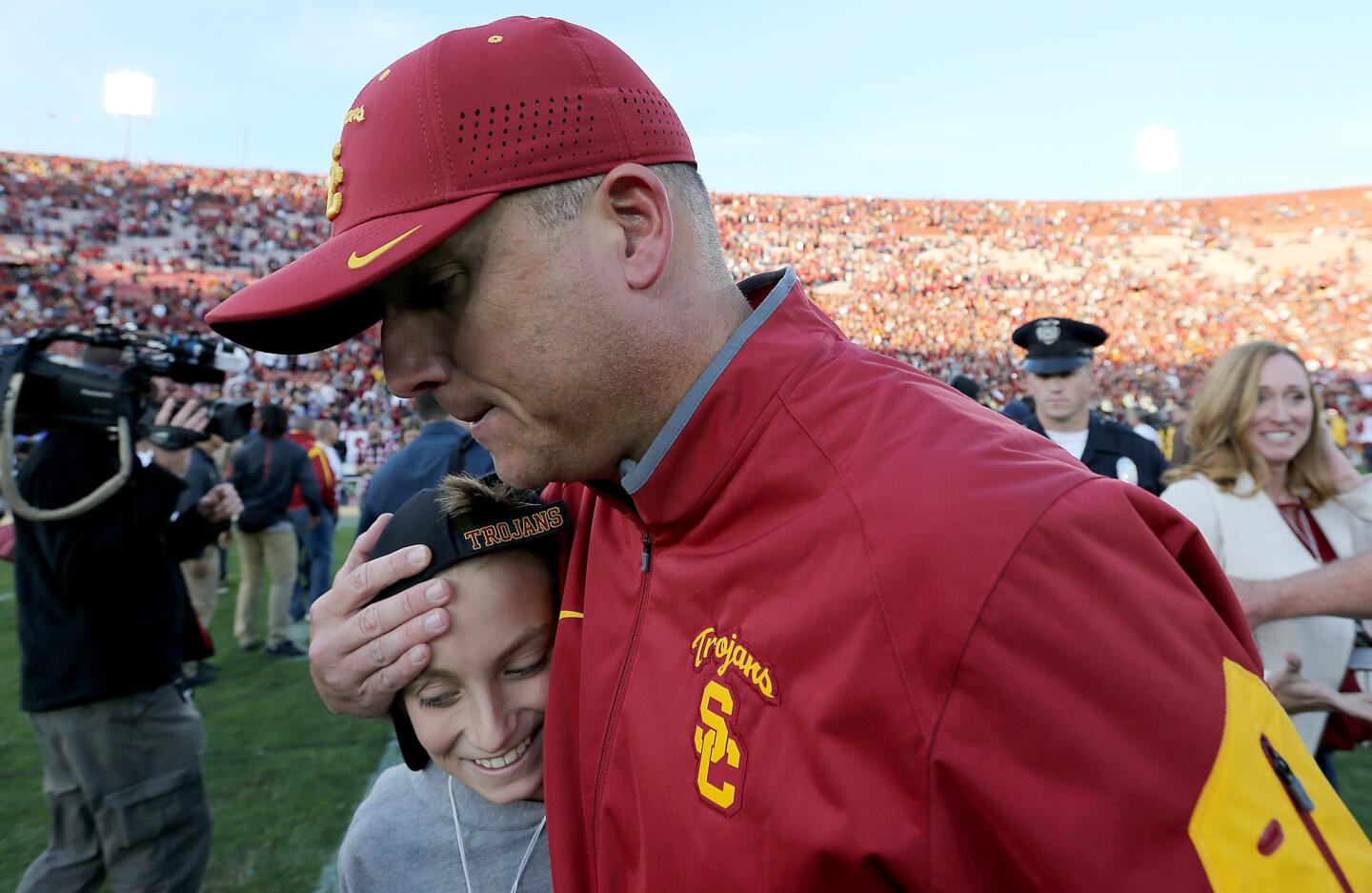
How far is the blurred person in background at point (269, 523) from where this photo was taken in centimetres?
698

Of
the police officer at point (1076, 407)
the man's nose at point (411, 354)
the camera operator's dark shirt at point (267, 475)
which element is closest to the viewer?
the man's nose at point (411, 354)

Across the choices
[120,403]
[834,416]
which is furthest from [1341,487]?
[120,403]

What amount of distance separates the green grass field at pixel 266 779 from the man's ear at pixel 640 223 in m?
3.47

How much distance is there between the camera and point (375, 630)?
1274mm

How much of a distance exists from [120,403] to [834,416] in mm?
2977

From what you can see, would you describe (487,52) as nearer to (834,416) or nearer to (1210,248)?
(834,416)

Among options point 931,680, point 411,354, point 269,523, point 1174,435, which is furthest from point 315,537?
point 1174,435

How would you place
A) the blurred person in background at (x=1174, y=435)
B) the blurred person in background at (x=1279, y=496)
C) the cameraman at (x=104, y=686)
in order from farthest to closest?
the blurred person in background at (x=1174, y=435)
the cameraman at (x=104, y=686)
the blurred person in background at (x=1279, y=496)

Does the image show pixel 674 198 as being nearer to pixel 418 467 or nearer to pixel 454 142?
pixel 454 142

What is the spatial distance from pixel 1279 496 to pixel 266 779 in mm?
4606

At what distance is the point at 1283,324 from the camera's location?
3198 cm

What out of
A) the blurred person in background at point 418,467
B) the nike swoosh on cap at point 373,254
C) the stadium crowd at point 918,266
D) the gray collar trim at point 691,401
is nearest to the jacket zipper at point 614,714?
the gray collar trim at point 691,401

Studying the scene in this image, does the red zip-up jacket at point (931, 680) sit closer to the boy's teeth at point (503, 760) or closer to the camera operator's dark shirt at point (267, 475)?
the boy's teeth at point (503, 760)

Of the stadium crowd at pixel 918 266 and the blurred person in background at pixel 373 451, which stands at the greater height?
the stadium crowd at pixel 918 266
